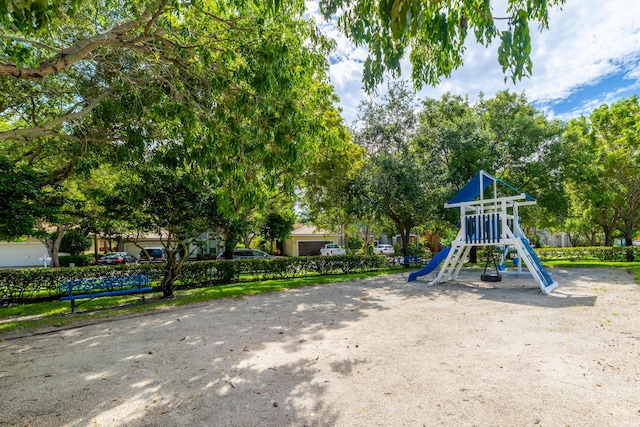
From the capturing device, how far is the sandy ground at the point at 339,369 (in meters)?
3.48

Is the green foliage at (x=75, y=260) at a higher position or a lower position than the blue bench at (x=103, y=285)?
lower

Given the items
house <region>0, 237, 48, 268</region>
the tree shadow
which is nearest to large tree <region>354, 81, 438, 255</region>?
the tree shadow

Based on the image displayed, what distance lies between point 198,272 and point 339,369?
450 inches

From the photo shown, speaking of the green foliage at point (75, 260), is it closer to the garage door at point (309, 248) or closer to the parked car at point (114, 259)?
the parked car at point (114, 259)

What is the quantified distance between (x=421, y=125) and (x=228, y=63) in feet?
55.4

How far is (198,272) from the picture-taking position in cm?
1475

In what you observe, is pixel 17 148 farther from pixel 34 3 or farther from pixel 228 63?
pixel 34 3

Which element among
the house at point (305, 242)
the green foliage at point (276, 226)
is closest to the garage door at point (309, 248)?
the house at point (305, 242)

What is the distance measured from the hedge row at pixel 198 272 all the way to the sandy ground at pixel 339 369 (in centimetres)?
586

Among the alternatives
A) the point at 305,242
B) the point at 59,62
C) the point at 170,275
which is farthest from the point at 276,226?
the point at 59,62

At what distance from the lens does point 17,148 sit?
1249 centimetres

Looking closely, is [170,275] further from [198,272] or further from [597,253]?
[597,253]

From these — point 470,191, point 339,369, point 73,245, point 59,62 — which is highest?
point 59,62

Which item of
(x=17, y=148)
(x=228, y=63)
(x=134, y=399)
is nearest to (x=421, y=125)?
(x=228, y=63)
